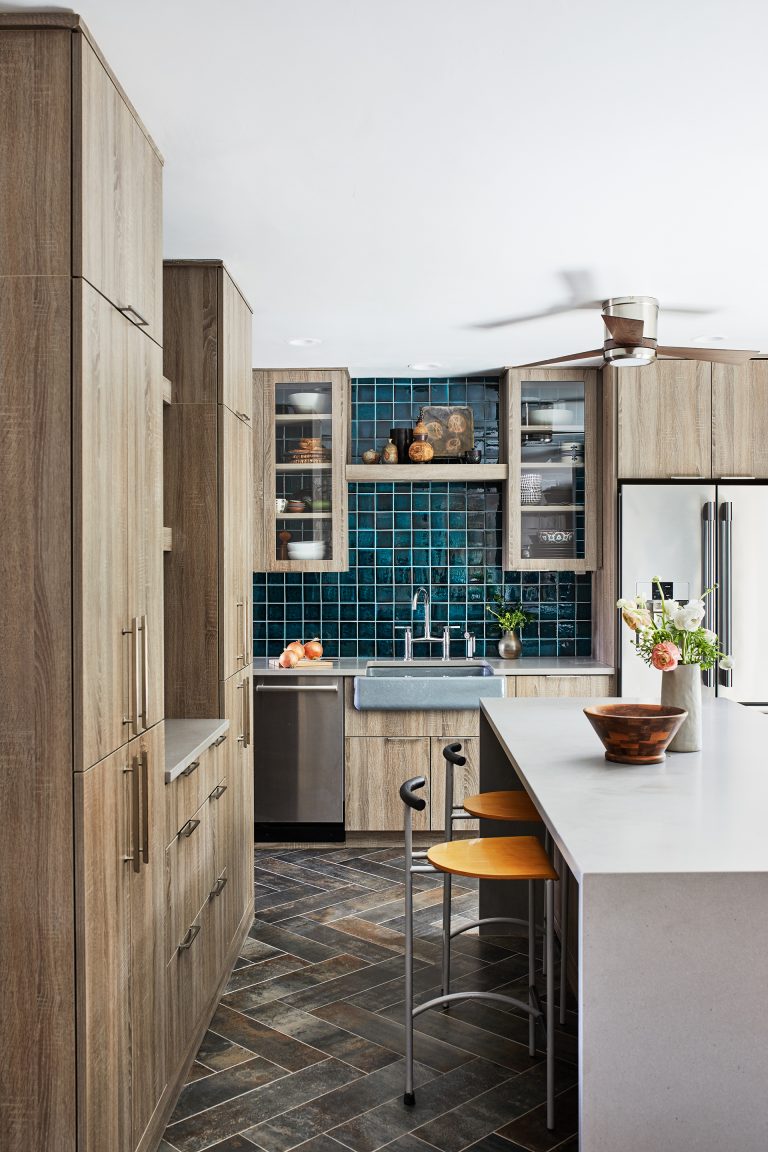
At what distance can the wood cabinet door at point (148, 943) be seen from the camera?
2.29 m

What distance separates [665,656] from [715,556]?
2.34 m

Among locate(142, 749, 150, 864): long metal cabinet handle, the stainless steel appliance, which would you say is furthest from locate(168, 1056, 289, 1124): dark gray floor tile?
the stainless steel appliance

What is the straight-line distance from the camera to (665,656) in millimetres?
2939

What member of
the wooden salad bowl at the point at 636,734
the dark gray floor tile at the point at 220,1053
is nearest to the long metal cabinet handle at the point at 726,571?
the wooden salad bowl at the point at 636,734

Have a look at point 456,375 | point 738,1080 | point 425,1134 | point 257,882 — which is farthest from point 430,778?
point 738,1080

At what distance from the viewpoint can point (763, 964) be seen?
70.4 inches

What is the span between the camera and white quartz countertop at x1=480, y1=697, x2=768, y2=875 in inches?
74.3

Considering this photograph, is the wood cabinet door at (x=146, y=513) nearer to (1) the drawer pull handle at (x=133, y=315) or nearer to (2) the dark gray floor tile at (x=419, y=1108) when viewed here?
(1) the drawer pull handle at (x=133, y=315)

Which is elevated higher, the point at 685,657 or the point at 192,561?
the point at 192,561

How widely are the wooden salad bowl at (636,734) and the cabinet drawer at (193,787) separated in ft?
3.90

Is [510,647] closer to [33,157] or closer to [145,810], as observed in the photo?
[145,810]

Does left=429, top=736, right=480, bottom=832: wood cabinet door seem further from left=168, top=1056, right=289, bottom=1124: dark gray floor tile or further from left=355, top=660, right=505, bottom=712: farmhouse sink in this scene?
left=168, top=1056, right=289, bottom=1124: dark gray floor tile

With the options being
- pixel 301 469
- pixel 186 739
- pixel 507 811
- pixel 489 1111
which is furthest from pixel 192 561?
pixel 301 469

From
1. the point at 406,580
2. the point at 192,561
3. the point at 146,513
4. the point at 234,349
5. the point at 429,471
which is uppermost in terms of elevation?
the point at 234,349
